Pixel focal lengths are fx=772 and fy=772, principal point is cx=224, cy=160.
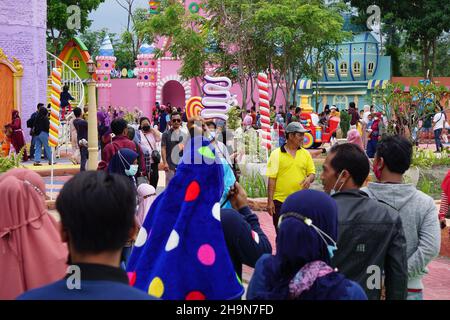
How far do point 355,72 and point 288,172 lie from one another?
29.9 metres

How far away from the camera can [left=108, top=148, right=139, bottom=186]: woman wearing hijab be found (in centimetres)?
773

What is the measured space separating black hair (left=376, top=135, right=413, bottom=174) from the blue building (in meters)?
32.5

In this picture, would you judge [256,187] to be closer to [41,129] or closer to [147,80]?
[41,129]

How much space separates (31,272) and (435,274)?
6102mm

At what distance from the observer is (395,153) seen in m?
4.23

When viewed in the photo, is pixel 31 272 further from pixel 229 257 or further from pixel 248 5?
pixel 248 5

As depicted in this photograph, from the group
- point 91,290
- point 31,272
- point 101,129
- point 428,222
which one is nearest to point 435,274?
point 428,222

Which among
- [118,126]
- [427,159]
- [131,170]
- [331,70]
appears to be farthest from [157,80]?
[131,170]

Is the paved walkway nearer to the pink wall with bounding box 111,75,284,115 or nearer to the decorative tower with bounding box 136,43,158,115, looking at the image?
the decorative tower with bounding box 136,43,158,115

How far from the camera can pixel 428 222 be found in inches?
166

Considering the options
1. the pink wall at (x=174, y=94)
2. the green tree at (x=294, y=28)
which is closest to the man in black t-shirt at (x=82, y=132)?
the green tree at (x=294, y=28)

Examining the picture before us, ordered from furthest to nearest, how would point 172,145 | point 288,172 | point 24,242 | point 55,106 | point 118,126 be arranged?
point 55,106, point 172,145, point 118,126, point 288,172, point 24,242

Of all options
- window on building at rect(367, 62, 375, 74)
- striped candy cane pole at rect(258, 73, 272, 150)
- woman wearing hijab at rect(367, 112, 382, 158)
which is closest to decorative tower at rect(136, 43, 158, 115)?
window on building at rect(367, 62, 375, 74)
